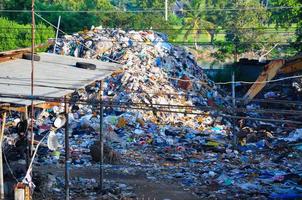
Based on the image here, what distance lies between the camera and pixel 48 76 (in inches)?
457

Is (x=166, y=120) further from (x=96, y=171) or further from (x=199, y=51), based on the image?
(x=199, y=51)

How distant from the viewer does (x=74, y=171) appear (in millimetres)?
14273

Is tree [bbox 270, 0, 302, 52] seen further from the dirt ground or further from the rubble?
the dirt ground

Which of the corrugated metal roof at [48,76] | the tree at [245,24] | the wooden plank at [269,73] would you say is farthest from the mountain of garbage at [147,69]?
the tree at [245,24]

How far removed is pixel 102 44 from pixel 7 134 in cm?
819

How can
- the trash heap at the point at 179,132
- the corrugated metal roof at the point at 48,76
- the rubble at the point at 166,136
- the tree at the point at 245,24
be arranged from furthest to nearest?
the tree at the point at 245,24, the trash heap at the point at 179,132, the rubble at the point at 166,136, the corrugated metal roof at the point at 48,76

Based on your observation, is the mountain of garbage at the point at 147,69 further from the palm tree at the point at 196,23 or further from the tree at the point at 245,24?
the palm tree at the point at 196,23

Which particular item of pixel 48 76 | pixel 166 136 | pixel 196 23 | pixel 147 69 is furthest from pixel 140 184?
pixel 196 23

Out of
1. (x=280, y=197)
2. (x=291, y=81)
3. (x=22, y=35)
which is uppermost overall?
(x=22, y=35)

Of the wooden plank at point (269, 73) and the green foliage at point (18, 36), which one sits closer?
the wooden plank at point (269, 73)

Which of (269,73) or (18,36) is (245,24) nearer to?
(18,36)

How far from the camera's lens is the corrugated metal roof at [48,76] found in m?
10.2

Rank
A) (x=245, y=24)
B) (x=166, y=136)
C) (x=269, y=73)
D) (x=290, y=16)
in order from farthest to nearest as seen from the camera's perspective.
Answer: (x=245, y=24) < (x=290, y=16) < (x=166, y=136) < (x=269, y=73)

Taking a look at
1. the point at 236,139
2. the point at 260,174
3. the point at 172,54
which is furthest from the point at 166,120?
the point at 260,174
